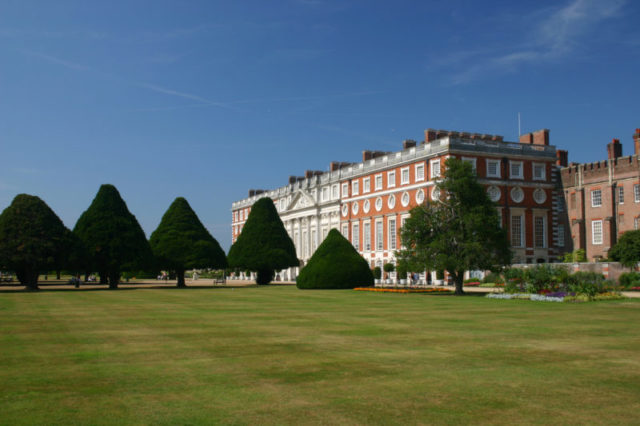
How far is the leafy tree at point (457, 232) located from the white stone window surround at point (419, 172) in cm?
2215

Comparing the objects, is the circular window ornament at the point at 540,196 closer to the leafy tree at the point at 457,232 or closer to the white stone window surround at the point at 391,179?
the white stone window surround at the point at 391,179

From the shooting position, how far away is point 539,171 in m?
59.7

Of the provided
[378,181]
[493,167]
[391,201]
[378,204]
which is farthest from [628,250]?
[378,181]

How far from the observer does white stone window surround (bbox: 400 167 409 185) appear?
62.7m

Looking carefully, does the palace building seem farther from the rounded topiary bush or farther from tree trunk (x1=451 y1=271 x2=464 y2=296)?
tree trunk (x1=451 y1=271 x2=464 y2=296)

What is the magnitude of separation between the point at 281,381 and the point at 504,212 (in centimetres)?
5174

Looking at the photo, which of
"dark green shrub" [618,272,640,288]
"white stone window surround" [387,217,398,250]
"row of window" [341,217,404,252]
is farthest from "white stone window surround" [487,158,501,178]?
"dark green shrub" [618,272,640,288]

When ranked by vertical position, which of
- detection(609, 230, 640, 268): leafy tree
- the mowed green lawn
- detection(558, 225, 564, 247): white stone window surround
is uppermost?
detection(558, 225, 564, 247): white stone window surround

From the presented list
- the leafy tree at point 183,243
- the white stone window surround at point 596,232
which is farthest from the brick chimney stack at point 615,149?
the leafy tree at point 183,243

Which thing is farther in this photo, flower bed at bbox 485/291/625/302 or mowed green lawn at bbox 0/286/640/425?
flower bed at bbox 485/291/625/302

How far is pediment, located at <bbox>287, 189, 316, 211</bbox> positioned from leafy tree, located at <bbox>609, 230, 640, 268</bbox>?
44.8 m

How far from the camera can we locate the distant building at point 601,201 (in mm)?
56062

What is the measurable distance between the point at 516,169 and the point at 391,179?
13.2 meters

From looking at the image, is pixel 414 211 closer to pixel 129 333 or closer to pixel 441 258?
pixel 441 258
